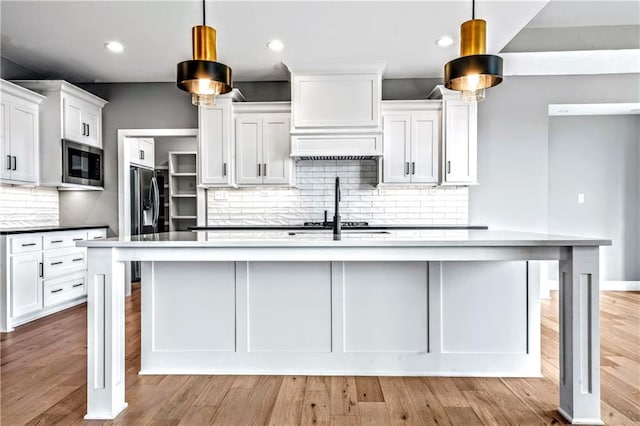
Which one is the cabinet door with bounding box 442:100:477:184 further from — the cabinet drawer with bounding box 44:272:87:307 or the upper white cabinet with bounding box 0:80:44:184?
the upper white cabinet with bounding box 0:80:44:184

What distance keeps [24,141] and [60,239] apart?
3.33ft

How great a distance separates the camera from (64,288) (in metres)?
4.32

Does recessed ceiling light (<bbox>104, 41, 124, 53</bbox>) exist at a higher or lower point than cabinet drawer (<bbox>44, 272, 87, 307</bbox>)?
higher

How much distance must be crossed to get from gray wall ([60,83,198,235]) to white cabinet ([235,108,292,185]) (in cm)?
79

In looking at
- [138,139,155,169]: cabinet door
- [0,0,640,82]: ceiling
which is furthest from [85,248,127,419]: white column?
[138,139,155,169]: cabinet door

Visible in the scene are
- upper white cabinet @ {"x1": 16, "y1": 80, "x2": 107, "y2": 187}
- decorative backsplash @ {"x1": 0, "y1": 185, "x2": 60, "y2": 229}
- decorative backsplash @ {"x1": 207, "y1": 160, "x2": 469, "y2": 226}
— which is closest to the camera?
decorative backsplash @ {"x1": 0, "y1": 185, "x2": 60, "y2": 229}

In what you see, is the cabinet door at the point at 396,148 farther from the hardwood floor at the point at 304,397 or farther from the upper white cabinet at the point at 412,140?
the hardwood floor at the point at 304,397

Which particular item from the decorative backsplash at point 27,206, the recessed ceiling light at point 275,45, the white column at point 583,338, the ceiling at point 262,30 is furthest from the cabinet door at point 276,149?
the white column at point 583,338

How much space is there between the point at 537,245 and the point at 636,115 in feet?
15.0

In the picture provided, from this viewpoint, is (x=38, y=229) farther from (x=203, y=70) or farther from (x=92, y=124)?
(x=203, y=70)

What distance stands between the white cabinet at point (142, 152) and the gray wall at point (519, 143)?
4517 mm

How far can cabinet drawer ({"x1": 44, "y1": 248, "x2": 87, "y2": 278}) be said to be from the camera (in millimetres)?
4078

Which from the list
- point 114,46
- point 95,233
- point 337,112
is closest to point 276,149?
point 337,112

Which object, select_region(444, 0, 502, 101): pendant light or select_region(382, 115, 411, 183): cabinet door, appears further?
select_region(382, 115, 411, 183): cabinet door
